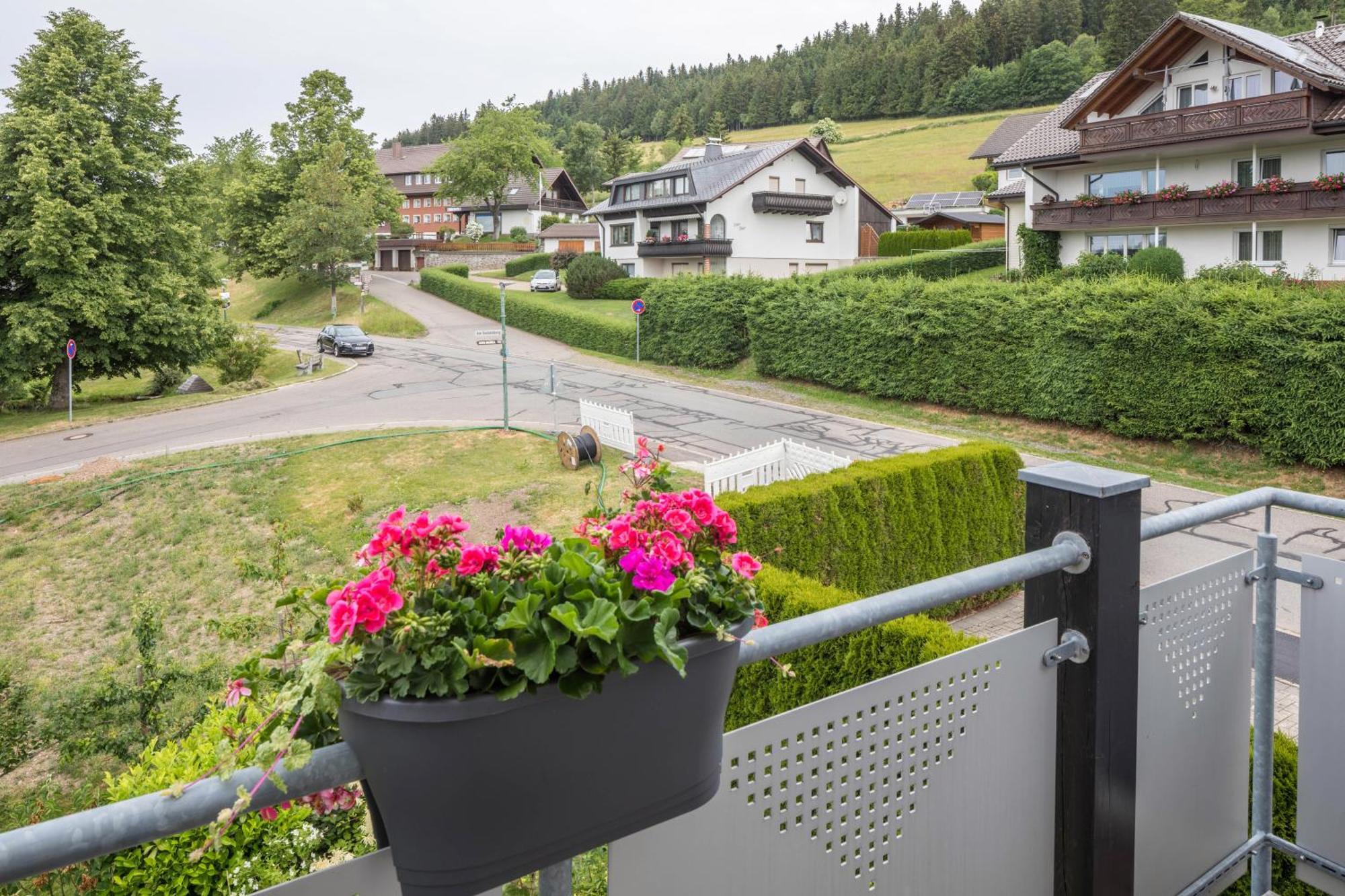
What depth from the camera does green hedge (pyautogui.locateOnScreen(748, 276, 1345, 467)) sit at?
16.2 m

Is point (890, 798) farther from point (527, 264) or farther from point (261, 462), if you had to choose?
A: point (527, 264)

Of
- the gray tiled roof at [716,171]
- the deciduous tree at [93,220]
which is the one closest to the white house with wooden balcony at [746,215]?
the gray tiled roof at [716,171]

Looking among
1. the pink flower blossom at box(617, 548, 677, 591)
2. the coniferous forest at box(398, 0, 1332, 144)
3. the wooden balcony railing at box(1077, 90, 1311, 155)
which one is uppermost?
the coniferous forest at box(398, 0, 1332, 144)

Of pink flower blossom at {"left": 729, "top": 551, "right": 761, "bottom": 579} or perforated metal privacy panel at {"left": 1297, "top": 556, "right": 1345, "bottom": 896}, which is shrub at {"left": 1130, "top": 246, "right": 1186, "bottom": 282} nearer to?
perforated metal privacy panel at {"left": 1297, "top": 556, "right": 1345, "bottom": 896}

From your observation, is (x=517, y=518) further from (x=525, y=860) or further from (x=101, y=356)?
(x=101, y=356)

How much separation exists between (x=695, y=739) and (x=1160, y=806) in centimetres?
215

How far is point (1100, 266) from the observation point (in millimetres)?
29656

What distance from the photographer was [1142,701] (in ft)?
9.97

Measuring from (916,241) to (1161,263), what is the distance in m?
23.0

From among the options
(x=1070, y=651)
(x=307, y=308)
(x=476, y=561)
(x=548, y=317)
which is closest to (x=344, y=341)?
(x=548, y=317)

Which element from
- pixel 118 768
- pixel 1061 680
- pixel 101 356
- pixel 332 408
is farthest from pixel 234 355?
pixel 1061 680

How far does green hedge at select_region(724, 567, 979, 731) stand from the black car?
32798 millimetres

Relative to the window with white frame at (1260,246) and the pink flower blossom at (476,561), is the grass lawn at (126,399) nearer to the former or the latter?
the pink flower blossom at (476,561)

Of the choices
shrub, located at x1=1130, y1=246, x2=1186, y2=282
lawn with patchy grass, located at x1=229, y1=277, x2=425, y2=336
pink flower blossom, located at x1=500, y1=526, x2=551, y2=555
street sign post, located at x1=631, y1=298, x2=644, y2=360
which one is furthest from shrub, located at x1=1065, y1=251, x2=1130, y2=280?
pink flower blossom, located at x1=500, y1=526, x2=551, y2=555
